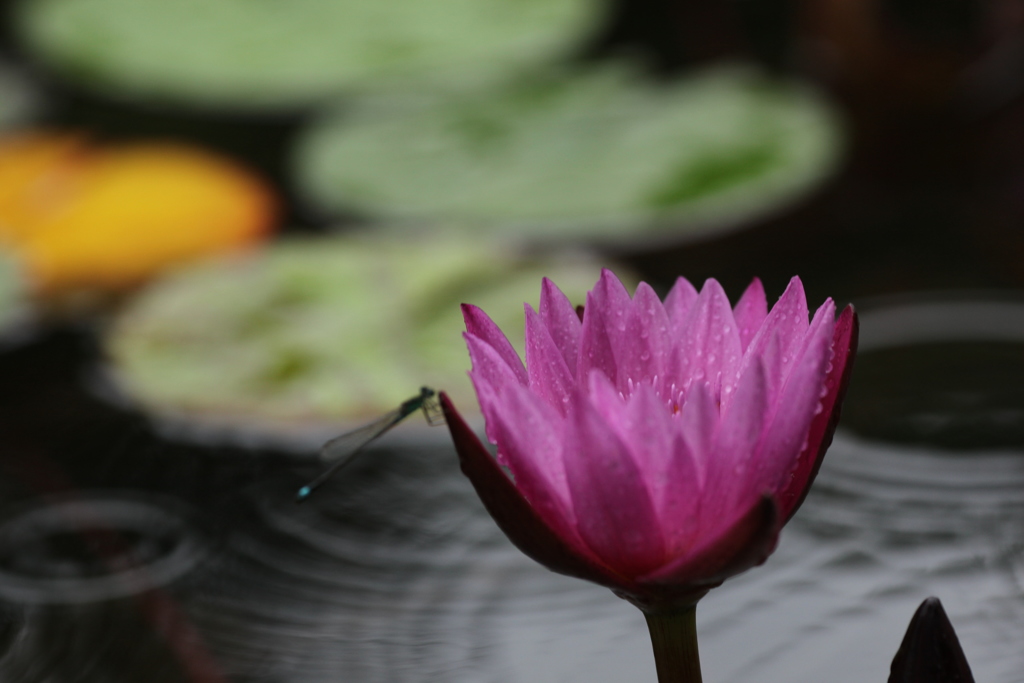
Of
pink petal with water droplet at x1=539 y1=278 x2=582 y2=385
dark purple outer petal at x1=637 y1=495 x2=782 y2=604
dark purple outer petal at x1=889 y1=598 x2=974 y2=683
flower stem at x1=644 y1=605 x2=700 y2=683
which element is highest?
pink petal with water droplet at x1=539 y1=278 x2=582 y2=385

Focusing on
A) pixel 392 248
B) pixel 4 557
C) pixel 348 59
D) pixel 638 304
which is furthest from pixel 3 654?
pixel 348 59

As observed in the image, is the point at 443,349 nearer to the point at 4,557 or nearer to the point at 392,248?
the point at 392,248

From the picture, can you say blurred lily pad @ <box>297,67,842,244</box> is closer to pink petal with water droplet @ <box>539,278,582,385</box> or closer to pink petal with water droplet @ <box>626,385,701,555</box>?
pink petal with water droplet @ <box>539,278,582,385</box>

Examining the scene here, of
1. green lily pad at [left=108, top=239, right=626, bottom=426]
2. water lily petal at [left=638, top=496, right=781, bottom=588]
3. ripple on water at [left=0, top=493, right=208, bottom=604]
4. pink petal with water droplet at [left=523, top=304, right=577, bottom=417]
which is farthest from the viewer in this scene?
green lily pad at [left=108, top=239, right=626, bottom=426]

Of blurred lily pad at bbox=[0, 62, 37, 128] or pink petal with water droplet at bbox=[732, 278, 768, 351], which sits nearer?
pink petal with water droplet at bbox=[732, 278, 768, 351]

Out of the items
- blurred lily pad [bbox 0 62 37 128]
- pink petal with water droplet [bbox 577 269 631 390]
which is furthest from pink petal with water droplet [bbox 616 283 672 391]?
blurred lily pad [bbox 0 62 37 128]

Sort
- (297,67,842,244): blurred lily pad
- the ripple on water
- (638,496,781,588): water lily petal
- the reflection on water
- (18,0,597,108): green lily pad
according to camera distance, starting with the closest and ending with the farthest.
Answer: (638,496,781,588): water lily petal, the reflection on water, the ripple on water, (297,67,842,244): blurred lily pad, (18,0,597,108): green lily pad

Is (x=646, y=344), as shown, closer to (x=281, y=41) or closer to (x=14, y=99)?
(x=281, y=41)
